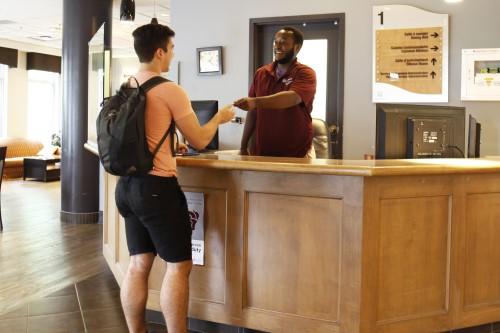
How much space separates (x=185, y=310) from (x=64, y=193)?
173 inches

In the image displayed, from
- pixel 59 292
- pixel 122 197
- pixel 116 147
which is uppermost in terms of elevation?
pixel 116 147

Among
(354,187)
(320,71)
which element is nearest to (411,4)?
(320,71)

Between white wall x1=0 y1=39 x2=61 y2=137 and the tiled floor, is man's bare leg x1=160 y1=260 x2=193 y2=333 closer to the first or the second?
the tiled floor

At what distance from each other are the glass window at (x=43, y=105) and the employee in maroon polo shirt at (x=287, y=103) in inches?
422

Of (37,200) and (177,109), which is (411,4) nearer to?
(177,109)

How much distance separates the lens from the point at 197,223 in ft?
8.79

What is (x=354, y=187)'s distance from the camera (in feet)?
7.63

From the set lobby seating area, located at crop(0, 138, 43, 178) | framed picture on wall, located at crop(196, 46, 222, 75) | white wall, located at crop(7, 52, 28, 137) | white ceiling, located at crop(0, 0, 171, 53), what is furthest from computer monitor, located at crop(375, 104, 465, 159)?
white wall, located at crop(7, 52, 28, 137)

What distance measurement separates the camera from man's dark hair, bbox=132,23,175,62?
7.35 feet

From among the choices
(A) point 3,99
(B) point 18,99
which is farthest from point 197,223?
(B) point 18,99

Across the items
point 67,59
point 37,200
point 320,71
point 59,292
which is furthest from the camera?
point 37,200

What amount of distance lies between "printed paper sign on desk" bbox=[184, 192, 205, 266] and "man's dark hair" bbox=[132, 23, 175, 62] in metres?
0.75

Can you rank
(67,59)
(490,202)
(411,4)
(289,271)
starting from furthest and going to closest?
(67,59) → (411,4) → (490,202) → (289,271)

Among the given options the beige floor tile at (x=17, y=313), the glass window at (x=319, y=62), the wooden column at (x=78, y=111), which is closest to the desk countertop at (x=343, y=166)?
the beige floor tile at (x=17, y=313)
